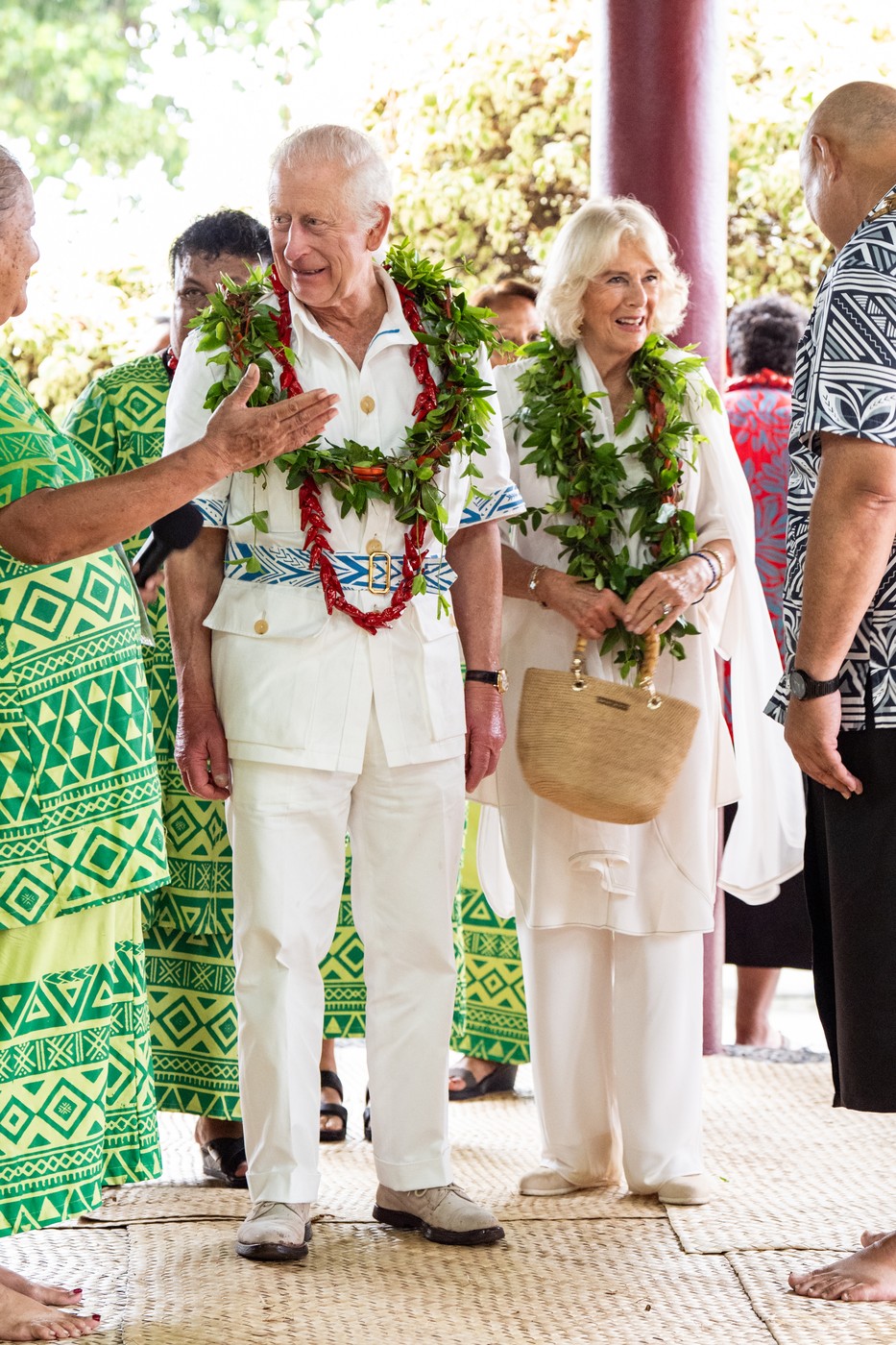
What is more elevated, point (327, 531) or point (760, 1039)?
point (327, 531)

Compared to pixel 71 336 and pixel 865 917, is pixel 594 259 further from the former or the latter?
pixel 71 336

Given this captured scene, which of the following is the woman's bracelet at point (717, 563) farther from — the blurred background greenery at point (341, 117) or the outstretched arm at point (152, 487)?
the blurred background greenery at point (341, 117)

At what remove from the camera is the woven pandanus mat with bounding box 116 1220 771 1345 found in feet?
10.2

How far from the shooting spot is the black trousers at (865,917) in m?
3.19

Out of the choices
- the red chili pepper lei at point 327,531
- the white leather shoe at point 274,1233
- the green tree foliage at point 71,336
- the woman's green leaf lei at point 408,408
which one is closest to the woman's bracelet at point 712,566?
the woman's green leaf lei at point 408,408

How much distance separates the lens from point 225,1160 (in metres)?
4.20

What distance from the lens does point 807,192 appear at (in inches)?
135

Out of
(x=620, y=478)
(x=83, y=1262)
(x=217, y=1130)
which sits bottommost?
(x=83, y=1262)

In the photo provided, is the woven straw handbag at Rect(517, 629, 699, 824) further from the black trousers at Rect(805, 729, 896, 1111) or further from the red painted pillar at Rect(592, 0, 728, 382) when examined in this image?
the red painted pillar at Rect(592, 0, 728, 382)

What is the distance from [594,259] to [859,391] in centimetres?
113

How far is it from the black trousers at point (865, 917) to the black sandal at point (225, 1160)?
159 centimetres

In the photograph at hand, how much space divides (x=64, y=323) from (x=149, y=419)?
16.6 ft

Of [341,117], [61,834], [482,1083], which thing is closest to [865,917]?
[61,834]

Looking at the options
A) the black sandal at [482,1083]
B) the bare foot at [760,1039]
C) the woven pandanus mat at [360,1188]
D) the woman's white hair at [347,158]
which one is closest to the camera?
the woman's white hair at [347,158]
